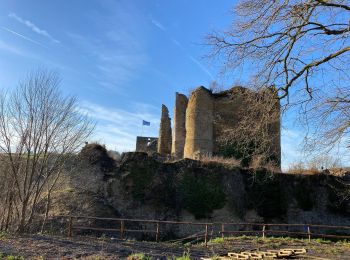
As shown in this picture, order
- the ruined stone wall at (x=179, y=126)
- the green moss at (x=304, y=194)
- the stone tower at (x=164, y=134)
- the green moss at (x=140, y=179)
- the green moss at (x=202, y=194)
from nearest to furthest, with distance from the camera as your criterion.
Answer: the green moss at (x=140, y=179), the green moss at (x=202, y=194), the green moss at (x=304, y=194), the ruined stone wall at (x=179, y=126), the stone tower at (x=164, y=134)

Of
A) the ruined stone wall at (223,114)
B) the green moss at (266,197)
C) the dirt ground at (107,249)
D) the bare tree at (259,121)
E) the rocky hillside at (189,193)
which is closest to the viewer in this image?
the bare tree at (259,121)

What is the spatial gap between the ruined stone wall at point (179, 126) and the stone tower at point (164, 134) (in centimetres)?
266

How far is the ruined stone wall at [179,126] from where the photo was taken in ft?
142

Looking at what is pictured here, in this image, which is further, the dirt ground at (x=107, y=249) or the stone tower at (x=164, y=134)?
the stone tower at (x=164, y=134)

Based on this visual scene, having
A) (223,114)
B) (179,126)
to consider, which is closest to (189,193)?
(223,114)

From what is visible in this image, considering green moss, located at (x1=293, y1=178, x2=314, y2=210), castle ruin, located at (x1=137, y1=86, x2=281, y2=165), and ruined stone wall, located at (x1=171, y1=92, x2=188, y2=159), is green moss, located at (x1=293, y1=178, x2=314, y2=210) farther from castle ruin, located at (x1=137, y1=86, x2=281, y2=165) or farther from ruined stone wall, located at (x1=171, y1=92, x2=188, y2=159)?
ruined stone wall, located at (x1=171, y1=92, x2=188, y2=159)

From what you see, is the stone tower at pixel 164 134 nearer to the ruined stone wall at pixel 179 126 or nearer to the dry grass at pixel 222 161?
the ruined stone wall at pixel 179 126

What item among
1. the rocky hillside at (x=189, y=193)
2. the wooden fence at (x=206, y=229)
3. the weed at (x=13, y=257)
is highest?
the rocky hillside at (x=189, y=193)

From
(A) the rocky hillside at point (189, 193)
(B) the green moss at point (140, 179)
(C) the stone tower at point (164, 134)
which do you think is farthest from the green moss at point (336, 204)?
(C) the stone tower at point (164, 134)

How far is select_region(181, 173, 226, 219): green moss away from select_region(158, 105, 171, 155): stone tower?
1547 centimetres

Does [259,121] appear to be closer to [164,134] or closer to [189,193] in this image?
[189,193]

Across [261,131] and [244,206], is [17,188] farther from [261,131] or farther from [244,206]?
[244,206]

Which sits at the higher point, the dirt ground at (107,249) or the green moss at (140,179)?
the green moss at (140,179)

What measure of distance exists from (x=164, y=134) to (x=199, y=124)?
817 cm
